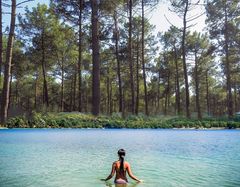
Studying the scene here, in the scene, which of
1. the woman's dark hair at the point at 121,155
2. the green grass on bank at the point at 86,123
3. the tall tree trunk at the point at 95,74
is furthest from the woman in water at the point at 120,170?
the tall tree trunk at the point at 95,74

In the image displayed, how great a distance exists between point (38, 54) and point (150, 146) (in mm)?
27049

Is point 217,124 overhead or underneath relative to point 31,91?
underneath

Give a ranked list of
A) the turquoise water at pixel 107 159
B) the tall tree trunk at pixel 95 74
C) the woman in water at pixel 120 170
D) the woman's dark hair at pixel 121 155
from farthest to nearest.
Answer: the tall tree trunk at pixel 95 74
the turquoise water at pixel 107 159
the woman in water at pixel 120 170
the woman's dark hair at pixel 121 155

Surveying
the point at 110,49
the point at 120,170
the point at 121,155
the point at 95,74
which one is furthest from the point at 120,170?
the point at 110,49

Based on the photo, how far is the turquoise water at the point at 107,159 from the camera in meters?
7.25

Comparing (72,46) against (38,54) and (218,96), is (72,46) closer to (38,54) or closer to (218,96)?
(38,54)

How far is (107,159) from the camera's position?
9.87m

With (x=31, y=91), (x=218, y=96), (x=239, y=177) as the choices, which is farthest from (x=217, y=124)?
(x=218, y=96)

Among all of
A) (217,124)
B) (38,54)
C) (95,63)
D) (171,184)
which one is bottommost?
(171,184)

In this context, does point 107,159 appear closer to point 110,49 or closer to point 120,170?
point 120,170

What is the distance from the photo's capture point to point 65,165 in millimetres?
8703

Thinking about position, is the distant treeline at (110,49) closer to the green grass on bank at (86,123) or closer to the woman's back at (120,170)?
the green grass on bank at (86,123)

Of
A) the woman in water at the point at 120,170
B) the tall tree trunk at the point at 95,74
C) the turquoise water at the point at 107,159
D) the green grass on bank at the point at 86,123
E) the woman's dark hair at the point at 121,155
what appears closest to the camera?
the woman's dark hair at the point at 121,155

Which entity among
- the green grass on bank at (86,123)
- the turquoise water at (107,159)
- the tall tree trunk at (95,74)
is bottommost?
the turquoise water at (107,159)
